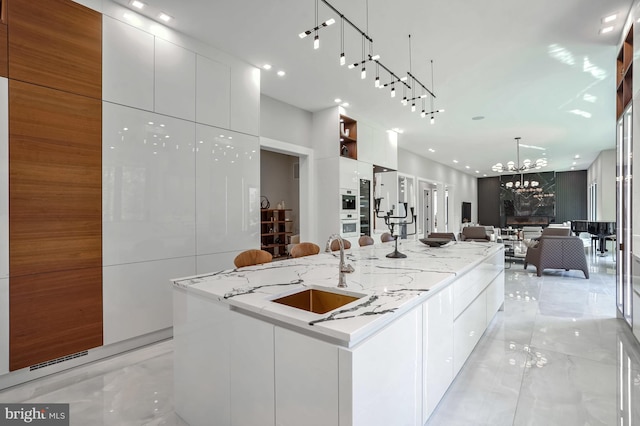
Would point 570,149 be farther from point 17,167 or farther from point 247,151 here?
point 17,167

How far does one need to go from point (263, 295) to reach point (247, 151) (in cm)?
262

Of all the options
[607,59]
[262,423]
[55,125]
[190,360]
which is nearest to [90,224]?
[55,125]

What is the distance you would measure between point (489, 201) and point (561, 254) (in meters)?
10.9

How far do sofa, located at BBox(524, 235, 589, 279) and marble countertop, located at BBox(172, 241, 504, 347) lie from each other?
4.09m

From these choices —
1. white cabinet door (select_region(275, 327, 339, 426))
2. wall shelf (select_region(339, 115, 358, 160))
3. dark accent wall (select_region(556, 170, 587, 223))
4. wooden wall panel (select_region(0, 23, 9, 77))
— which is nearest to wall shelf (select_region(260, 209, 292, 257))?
wall shelf (select_region(339, 115, 358, 160))

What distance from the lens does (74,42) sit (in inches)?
96.3

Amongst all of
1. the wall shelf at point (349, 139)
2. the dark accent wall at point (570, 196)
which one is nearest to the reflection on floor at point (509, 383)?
the wall shelf at point (349, 139)

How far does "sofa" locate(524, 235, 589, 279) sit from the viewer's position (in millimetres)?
5359

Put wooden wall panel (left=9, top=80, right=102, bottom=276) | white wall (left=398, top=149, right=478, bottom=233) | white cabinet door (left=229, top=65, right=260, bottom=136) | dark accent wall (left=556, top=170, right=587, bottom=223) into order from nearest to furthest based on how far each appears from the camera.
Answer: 1. wooden wall panel (left=9, top=80, right=102, bottom=276)
2. white cabinet door (left=229, top=65, right=260, bottom=136)
3. white wall (left=398, top=149, right=478, bottom=233)
4. dark accent wall (left=556, top=170, right=587, bottom=223)

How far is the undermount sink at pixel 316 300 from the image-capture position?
1.57m

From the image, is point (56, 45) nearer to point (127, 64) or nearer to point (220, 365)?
point (127, 64)

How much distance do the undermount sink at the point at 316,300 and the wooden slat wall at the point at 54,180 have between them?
6.39 ft

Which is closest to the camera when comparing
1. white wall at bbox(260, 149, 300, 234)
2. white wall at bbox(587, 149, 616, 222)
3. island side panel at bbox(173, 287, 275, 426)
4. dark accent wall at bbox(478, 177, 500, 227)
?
island side panel at bbox(173, 287, 275, 426)

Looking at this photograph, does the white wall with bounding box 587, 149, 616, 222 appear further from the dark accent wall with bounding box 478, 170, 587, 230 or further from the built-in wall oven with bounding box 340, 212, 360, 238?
the built-in wall oven with bounding box 340, 212, 360, 238
